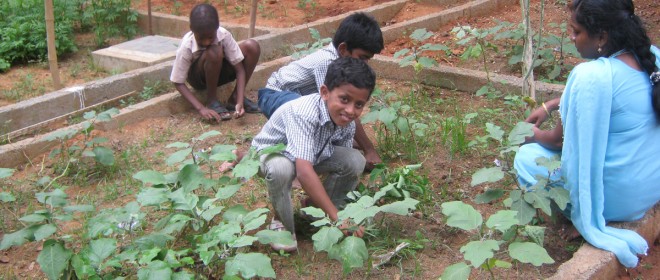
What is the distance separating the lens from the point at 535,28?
642cm

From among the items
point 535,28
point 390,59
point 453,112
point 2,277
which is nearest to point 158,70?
point 390,59

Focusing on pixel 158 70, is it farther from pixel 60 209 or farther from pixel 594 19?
pixel 594 19

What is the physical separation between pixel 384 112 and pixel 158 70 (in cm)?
219

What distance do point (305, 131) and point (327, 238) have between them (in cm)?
57

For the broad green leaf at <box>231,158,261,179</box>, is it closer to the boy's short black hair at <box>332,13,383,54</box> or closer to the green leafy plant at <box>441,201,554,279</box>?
the green leafy plant at <box>441,201,554,279</box>

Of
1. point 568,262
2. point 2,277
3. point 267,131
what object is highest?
point 267,131

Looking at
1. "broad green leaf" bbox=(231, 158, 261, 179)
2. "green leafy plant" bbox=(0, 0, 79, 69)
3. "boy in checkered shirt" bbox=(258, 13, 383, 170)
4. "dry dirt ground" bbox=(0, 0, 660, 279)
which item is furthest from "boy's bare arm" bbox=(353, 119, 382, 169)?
"green leafy plant" bbox=(0, 0, 79, 69)

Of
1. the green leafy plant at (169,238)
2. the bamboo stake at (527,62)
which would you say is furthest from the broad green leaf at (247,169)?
the bamboo stake at (527,62)

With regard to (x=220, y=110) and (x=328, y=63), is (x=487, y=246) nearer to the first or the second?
(x=328, y=63)

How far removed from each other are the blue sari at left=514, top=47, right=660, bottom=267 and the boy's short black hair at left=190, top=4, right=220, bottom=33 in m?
2.47

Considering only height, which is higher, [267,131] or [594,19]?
[594,19]

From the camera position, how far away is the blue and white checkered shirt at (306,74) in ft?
13.5

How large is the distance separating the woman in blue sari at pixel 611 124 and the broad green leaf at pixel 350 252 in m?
1.00

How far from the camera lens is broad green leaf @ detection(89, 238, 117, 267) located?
271 centimetres
